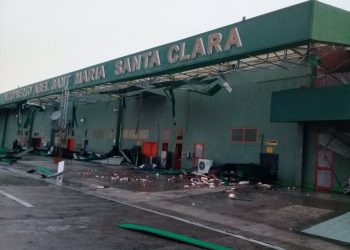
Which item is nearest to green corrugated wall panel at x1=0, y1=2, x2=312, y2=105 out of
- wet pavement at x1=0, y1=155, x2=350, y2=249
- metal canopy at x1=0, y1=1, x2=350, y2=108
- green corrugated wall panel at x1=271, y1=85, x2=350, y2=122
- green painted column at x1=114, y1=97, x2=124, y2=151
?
metal canopy at x1=0, y1=1, x2=350, y2=108

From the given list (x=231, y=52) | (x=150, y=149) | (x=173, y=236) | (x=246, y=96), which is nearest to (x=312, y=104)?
(x=231, y=52)

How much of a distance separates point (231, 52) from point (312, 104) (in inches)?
179

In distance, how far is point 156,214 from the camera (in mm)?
11125

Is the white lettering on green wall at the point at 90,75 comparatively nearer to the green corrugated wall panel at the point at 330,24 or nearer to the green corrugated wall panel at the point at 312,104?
the green corrugated wall panel at the point at 312,104

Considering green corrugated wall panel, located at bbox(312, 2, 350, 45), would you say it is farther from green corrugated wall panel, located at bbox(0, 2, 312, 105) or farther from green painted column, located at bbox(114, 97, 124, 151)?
green painted column, located at bbox(114, 97, 124, 151)

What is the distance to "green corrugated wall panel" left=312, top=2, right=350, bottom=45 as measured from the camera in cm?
1528

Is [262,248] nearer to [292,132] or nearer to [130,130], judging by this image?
[292,132]

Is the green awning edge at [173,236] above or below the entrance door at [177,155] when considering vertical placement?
below

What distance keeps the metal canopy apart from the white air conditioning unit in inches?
187

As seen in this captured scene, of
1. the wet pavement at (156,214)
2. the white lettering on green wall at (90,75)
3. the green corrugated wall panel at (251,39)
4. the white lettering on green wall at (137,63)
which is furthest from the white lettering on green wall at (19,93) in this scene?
the wet pavement at (156,214)

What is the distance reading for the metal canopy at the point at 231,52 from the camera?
614 inches

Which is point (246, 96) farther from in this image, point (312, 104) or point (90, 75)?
point (90, 75)

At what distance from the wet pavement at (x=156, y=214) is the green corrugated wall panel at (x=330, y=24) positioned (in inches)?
256

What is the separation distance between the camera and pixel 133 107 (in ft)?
112
